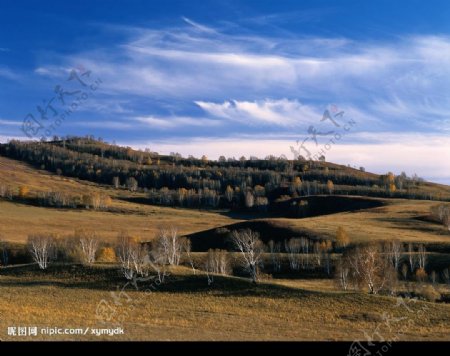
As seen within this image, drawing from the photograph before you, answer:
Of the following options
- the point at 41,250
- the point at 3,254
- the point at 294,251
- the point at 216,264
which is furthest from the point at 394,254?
the point at 3,254

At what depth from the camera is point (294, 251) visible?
10181 cm

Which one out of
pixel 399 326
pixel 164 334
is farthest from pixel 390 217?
pixel 164 334

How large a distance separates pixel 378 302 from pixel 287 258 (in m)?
50.8

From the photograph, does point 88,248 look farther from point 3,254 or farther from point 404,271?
point 404,271

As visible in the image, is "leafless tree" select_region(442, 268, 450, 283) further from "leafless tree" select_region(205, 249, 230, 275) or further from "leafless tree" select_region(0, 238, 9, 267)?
"leafless tree" select_region(0, 238, 9, 267)

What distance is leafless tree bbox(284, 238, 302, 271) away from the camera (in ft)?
294

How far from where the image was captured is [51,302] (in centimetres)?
4359

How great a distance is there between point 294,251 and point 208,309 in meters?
63.3

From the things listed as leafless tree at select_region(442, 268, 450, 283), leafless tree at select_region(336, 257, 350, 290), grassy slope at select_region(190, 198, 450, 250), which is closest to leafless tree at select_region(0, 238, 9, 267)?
grassy slope at select_region(190, 198, 450, 250)

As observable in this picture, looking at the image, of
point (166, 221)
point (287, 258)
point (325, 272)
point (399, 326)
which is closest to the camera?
point (399, 326)

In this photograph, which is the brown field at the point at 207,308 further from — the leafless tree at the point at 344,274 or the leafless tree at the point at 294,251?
the leafless tree at the point at 344,274

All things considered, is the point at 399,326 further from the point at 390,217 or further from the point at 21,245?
the point at 390,217
